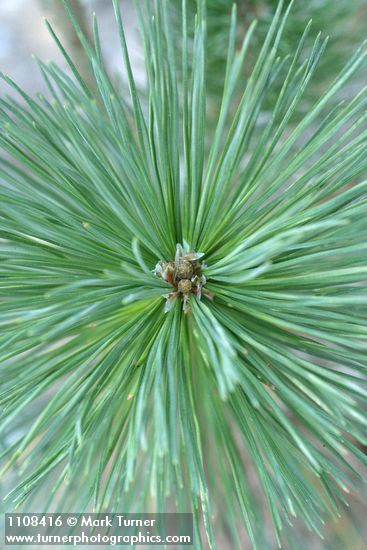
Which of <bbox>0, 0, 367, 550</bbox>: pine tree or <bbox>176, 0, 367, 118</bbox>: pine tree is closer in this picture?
<bbox>0, 0, 367, 550</bbox>: pine tree

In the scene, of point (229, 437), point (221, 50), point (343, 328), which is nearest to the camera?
point (343, 328)

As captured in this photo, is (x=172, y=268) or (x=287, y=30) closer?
(x=172, y=268)

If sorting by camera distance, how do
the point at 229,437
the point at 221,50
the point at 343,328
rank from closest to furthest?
the point at 343,328
the point at 229,437
the point at 221,50

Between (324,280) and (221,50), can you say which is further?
(221,50)

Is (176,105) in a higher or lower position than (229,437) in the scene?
higher

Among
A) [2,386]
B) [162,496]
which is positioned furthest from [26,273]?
[162,496]

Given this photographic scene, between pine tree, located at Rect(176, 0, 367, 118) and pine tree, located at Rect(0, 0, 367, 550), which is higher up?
pine tree, located at Rect(176, 0, 367, 118)

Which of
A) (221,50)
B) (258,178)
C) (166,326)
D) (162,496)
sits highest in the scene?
(221,50)

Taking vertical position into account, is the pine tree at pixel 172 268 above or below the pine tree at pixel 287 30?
below

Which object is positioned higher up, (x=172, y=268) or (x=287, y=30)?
(x=287, y=30)

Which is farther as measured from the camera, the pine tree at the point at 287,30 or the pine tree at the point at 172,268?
the pine tree at the point at 287,30

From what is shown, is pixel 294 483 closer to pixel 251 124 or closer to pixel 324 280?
pixel 324 280
